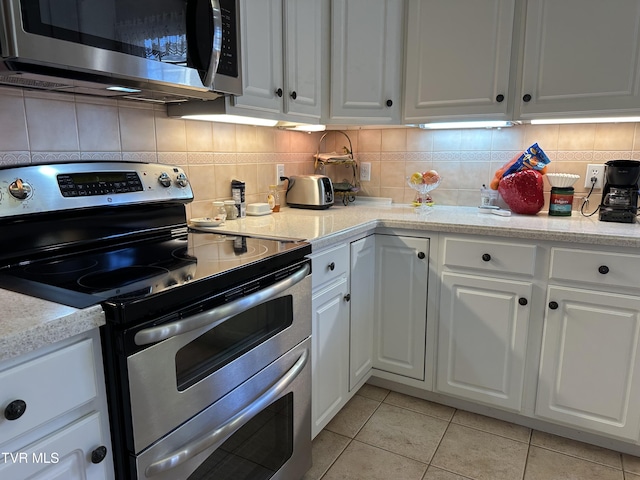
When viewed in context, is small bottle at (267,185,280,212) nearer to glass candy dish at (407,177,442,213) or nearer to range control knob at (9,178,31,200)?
glass candy dish at (407,177,442,213)

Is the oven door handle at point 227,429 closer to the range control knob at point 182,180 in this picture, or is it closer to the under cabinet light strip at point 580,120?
the range control knob at point 182,180

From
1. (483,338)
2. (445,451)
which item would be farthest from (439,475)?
(483,338)

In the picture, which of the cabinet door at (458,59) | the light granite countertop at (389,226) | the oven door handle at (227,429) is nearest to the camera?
the light granite countertop at (389,226)

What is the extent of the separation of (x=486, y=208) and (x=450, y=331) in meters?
0.70

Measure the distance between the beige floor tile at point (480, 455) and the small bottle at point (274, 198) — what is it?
131cm

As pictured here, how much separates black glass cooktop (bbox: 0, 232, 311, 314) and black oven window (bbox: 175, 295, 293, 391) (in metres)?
0.13

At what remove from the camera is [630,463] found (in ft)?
5.72

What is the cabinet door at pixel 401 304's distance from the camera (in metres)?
2.04

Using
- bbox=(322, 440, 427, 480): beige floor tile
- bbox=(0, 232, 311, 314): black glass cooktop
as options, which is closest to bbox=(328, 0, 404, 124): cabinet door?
bbox=(0, 232, 311, 314): black glass cooktop

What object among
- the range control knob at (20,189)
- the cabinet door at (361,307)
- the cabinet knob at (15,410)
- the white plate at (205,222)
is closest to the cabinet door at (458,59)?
the cabinet door at (361,307)

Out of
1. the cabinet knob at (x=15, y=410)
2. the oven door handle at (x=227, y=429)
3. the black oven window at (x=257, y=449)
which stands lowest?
the black oven window at (x=257, y=449)

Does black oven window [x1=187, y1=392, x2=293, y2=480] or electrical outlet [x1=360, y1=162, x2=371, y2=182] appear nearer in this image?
black oven window [x1=187, y1=392, x2=293, y2=480]

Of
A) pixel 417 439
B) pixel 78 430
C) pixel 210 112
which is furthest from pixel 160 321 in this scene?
pixel 417 439

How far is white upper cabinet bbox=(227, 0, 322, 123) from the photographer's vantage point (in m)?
1.67
